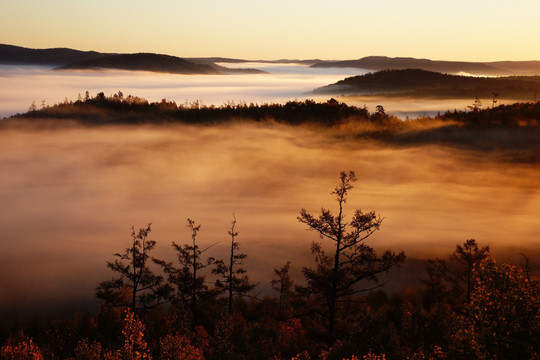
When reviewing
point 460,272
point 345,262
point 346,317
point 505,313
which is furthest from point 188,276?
point 505,313

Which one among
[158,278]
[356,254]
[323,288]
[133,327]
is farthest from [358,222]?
[158,278]

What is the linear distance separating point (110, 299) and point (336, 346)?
84.1 ft

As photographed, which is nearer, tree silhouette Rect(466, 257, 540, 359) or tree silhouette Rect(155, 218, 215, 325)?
tree silhouette Rect(466, 257, 540, 359)

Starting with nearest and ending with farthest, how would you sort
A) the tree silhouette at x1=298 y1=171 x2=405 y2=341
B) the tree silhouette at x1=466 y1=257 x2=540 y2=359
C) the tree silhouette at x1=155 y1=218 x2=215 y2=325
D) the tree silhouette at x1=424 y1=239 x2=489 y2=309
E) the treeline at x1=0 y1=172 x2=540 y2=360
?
the tree silhouette at x1=466 y1=257 x2=540 y2=359 < the treeline at x1=0 y1=172 x2=540 y2=360 < the tree silhouette at x1=298 y1=171 x2=405 y2=341 < the tree silhouette at x1=424 y1=239 x2=489 y2=309 < the tree silhouette at x1=155 y1=218 x2=215 y2=325

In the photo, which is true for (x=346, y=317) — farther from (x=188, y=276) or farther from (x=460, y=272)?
(x=188, y=276)

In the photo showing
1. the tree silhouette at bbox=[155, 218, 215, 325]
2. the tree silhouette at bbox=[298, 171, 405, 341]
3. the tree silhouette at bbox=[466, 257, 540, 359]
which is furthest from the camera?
the tree silhouette at bbox=[155, 218, 215, 325]

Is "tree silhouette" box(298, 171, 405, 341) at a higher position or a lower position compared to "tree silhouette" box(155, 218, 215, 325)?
higher

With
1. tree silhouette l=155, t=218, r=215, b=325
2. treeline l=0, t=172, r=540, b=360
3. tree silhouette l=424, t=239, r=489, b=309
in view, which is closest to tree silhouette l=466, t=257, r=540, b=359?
treeline l=0, t=172, r=540, b=360

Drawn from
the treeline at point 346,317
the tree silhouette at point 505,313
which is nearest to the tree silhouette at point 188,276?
the treeline at point 346,317

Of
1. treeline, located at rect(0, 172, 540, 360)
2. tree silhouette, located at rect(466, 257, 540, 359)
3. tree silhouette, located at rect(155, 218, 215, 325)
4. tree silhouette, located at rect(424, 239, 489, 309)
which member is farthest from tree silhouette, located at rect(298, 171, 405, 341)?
tree silhouette, located at rect(155, 218, 215, 325)

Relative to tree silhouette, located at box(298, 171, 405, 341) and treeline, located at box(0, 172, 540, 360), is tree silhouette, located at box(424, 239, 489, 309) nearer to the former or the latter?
treeline, located at box(0, 172, 540, 360)

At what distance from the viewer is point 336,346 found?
35.3 metres


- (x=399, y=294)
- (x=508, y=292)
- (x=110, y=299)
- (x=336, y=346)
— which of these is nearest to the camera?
(x=508, y=292)

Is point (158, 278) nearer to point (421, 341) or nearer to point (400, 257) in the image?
point (421, 341)
